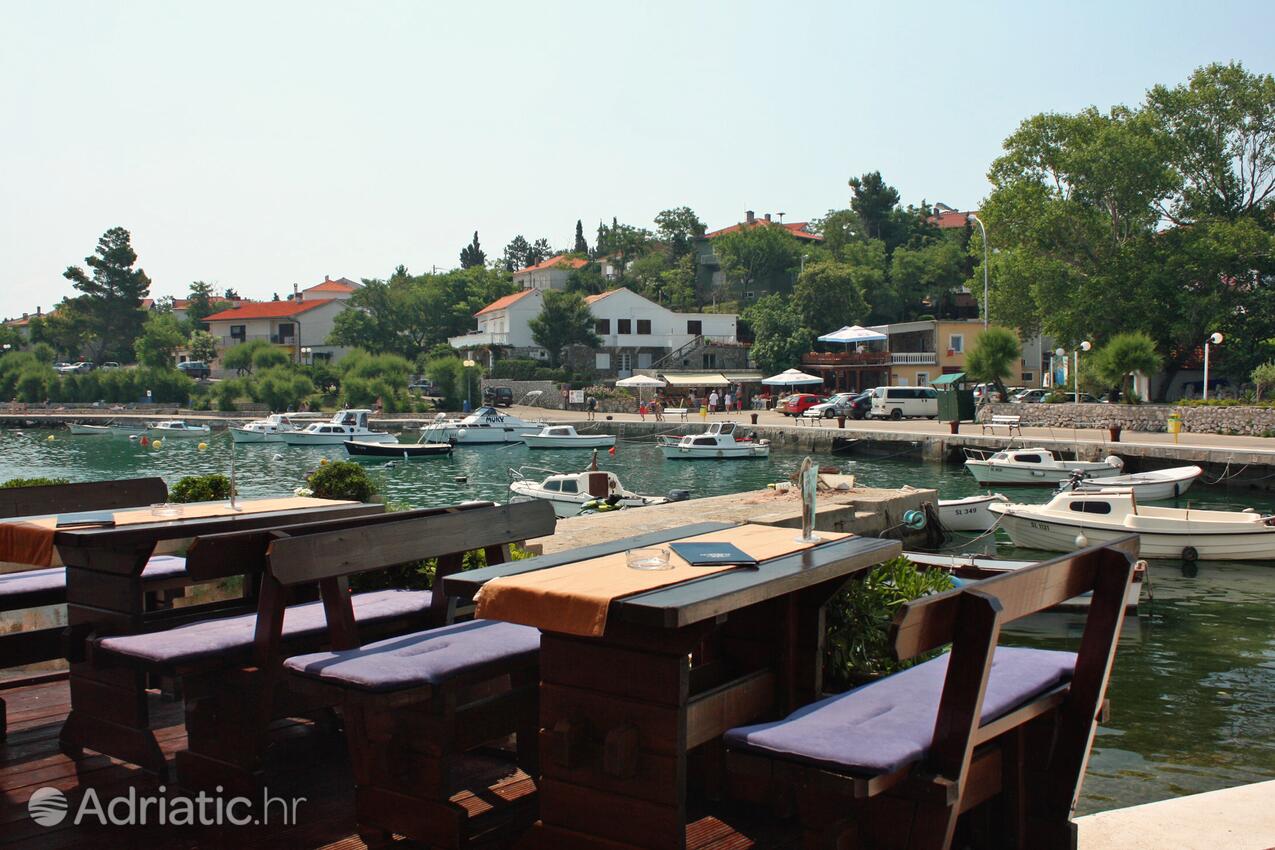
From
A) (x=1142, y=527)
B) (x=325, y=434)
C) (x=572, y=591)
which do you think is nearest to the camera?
(x=572, y=591)

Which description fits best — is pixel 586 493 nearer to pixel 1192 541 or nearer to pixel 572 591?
pixel 1192 541

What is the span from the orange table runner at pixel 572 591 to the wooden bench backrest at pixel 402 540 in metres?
1.00

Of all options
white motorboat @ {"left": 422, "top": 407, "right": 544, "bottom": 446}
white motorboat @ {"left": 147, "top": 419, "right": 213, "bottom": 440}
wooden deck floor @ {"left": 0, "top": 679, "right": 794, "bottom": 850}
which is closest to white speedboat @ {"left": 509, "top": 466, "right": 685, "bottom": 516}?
wooden deck floor @ {"left": 0, "top": 679, "right": 794, "bottom": 850}

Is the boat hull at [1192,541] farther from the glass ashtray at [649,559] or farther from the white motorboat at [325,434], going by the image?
the white motorboat at [325,434]

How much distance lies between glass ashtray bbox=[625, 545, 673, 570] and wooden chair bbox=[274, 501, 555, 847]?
0.58 meters

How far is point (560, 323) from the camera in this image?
7450 centimetres

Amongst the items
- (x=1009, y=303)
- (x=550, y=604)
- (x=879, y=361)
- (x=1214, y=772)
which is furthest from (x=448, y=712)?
(x=879, y=361)

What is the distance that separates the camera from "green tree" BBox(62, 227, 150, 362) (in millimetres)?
98250

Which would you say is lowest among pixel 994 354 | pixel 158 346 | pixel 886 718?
pixel 886 718

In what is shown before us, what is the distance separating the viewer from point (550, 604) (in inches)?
126

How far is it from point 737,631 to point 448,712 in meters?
1.11

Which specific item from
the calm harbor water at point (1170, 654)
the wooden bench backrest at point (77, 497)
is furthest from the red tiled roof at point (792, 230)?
the wooden bench backrest at point (77, 497)

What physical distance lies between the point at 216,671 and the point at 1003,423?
44.1 m

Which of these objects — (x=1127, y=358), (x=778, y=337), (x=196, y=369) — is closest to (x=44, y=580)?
(x=1127, y=358)
